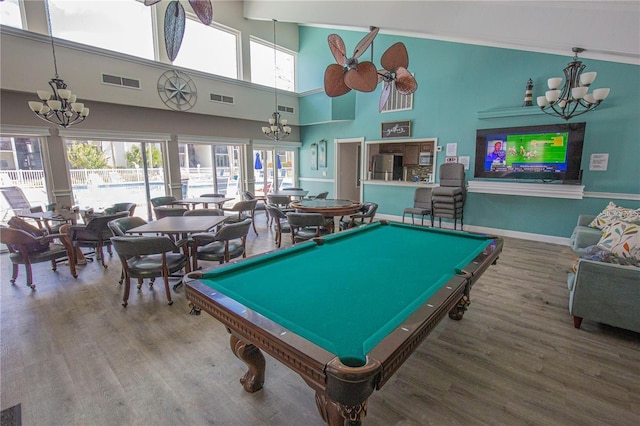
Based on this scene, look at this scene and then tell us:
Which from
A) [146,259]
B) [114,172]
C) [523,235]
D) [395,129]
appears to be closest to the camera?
[146,259]

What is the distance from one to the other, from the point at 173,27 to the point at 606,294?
13.8 ft

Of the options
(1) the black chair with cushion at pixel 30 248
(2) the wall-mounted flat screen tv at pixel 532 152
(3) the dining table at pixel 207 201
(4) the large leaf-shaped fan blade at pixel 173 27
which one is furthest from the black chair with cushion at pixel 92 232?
(2) the wall-mounted flat screen tv at pixel 532 152

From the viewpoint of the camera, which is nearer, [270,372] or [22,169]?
[270,372]

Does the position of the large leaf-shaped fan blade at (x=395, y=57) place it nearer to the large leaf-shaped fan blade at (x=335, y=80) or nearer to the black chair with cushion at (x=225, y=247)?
the large leaf-shaped fan blade at (x=335, y=80)

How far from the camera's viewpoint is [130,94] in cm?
580

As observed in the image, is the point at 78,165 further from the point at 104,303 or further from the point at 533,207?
the point at 533,207

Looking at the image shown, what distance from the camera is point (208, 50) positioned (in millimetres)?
7352

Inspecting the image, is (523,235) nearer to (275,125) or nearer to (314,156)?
(275,125)

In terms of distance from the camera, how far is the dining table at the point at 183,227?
346cm

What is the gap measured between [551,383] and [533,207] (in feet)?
15.4

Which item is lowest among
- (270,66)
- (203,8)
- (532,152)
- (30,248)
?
(30,248)

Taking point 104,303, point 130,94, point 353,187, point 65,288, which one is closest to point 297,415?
point 104,303

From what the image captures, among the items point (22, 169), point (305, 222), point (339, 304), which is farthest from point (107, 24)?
point (339, 304)

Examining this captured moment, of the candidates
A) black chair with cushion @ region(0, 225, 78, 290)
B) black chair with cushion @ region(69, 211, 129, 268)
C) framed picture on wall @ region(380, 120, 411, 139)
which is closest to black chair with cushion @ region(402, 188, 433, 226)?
framed picture on wall @ region(380, 120, 411, 139)
